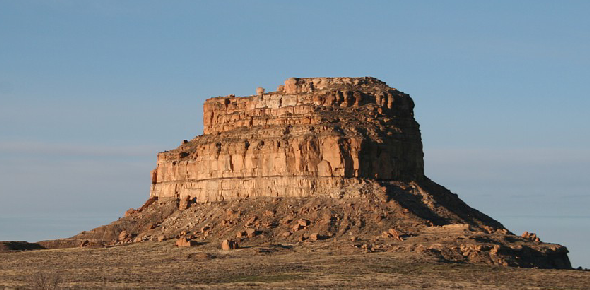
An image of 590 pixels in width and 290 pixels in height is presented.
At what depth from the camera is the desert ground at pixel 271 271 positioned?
66.2 m

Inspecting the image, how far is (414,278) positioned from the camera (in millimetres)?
68000

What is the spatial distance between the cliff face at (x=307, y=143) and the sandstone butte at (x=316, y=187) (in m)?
0.10

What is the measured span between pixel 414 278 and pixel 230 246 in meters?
17.9

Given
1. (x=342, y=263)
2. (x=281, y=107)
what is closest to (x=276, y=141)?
(x=281, y=107)

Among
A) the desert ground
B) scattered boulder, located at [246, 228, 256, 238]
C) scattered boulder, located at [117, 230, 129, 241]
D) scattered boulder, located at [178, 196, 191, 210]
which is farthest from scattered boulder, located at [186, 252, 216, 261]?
scattered boulder, located at [117, 230, 129, 241]

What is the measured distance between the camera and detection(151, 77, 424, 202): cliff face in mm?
87562

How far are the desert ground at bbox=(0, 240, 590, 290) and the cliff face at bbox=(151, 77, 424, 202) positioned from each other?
837cm

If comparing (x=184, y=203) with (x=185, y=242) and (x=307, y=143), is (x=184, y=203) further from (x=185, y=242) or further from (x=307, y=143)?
(x=307, y=143)

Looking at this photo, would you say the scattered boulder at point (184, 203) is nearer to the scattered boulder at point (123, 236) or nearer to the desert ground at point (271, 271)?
the scattered boulder at point (123, 236)

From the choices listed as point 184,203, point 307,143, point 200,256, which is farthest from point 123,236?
point 307,143

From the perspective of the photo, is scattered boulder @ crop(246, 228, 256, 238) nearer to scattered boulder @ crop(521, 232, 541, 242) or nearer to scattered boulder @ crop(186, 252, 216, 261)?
scattered boulder @ crop(186, 252, 216, 261)

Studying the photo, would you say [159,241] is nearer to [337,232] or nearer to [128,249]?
[128,249]

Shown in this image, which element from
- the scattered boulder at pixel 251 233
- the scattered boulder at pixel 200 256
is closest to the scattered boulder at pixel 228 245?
the scattered boulder at pixel 251 233

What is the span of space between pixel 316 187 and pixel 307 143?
3.43 meters
